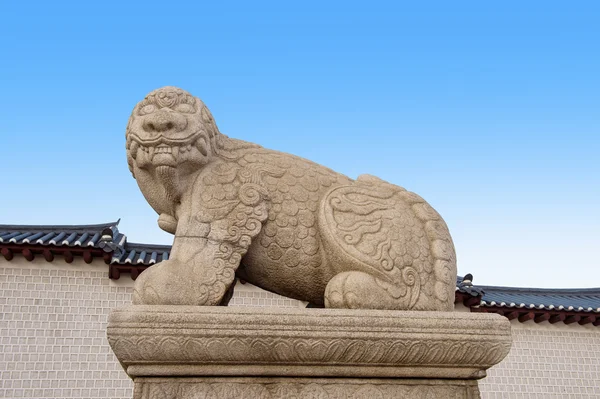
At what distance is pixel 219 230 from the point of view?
2.59 m

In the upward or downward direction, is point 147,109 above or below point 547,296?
above

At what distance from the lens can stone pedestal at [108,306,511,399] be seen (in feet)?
7.36

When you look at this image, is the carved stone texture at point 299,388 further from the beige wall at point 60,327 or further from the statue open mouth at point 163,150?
the beige wall at point 60,327

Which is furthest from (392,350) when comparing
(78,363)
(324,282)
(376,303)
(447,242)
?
(78,363)

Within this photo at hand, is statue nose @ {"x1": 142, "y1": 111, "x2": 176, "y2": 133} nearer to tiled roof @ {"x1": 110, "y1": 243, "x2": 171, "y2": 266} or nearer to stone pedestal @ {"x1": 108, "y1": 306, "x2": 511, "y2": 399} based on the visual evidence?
stone pedestal @ {"x1": 108, "y1": 306, "x2": 511, "y2": 399}

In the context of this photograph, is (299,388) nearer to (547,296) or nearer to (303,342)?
(303,342)

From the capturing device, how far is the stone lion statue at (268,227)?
8.32 feet

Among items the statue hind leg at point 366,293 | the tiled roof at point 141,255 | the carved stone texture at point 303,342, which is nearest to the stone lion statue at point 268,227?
the statue hind leg at point 366,293

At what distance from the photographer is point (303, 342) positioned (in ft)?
7.47

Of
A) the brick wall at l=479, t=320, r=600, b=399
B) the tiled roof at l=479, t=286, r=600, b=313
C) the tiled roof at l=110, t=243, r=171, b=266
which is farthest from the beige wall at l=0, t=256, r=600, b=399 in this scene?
the tiled roof at l=479, t=286, r=600, b=313

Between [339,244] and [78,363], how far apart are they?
8.48m

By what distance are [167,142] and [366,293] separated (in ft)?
3.90

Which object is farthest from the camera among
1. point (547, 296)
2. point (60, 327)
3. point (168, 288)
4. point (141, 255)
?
point (547, 296)

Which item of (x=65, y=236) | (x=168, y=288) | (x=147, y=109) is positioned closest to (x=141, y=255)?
(x=65, y=236)
